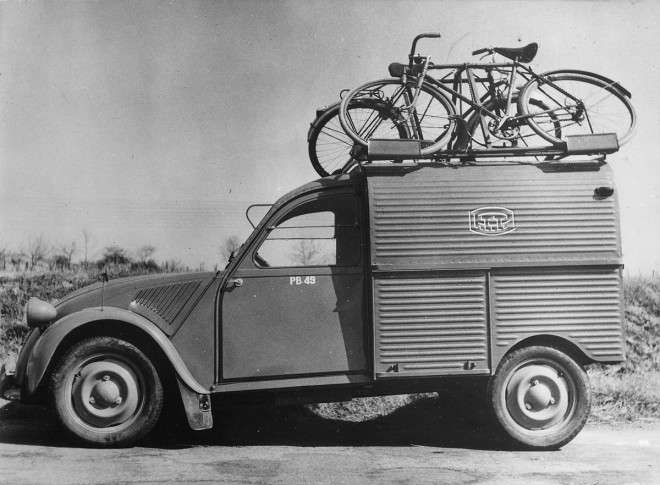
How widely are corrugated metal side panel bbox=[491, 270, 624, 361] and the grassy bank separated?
1505 mm

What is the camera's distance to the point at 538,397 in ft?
18.7

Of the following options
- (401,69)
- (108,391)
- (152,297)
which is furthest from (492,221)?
(108,391)

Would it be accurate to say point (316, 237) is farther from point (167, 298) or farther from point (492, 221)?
point (492, 221)

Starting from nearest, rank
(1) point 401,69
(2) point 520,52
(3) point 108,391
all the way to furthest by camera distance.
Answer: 1. (3) point 108,391
2. (1) point 401,69
3. (2) point 520,52

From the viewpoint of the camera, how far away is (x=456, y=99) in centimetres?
653

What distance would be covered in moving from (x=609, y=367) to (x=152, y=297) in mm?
5272

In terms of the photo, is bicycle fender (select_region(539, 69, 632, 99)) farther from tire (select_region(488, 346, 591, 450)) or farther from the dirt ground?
the dirt ground

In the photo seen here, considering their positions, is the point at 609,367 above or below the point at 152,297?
below

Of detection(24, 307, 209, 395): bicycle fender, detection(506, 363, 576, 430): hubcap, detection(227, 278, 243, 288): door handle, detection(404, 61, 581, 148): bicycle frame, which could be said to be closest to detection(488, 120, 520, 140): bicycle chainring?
detection(404, 61, 581, 148): bicycle frame

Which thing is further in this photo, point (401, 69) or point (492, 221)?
point (401, 69)

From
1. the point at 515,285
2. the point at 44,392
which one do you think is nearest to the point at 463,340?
the point at 515,285

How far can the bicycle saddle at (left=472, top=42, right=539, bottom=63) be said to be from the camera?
6352mm

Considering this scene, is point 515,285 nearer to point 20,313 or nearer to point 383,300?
point 383,300

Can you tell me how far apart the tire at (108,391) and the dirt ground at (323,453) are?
0.16 meters
